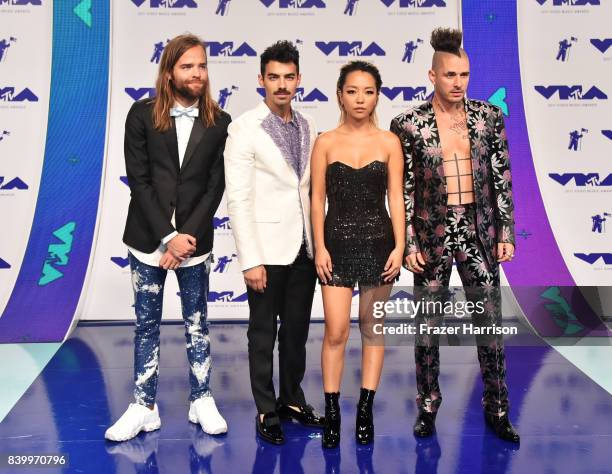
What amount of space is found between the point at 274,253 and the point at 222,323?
2704 mm

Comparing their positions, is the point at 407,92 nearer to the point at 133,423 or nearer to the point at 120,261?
the point at 120,261

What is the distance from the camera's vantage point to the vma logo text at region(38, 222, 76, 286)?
227 inches

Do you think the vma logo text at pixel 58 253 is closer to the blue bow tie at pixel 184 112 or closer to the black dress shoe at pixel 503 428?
the blue bow tie at pixel 184 112

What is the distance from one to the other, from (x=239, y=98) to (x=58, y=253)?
172 centimetres

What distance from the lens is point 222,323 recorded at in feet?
19.8

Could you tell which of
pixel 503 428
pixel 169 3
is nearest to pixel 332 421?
pixel 503 428

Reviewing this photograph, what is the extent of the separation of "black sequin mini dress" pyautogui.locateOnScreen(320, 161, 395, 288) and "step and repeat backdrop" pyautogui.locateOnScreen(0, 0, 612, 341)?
2672 mm

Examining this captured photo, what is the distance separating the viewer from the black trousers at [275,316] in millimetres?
3529

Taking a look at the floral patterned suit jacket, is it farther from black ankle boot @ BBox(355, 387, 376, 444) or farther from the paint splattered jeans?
the paint splattered jeans

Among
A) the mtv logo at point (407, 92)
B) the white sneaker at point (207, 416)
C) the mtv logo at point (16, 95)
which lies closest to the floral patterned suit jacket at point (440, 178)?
the white sneaker at point (207, 416)

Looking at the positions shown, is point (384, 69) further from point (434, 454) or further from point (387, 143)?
point (434, 454)

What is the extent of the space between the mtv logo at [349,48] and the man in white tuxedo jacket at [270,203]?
7.96 feet

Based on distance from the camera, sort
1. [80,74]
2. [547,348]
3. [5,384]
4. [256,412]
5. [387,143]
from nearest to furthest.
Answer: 1. [387,143]
2. [256,412]
3. [5,384]
4. [547,348]
5. [80,74]

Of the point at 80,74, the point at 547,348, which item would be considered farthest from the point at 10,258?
the point at 547,348
